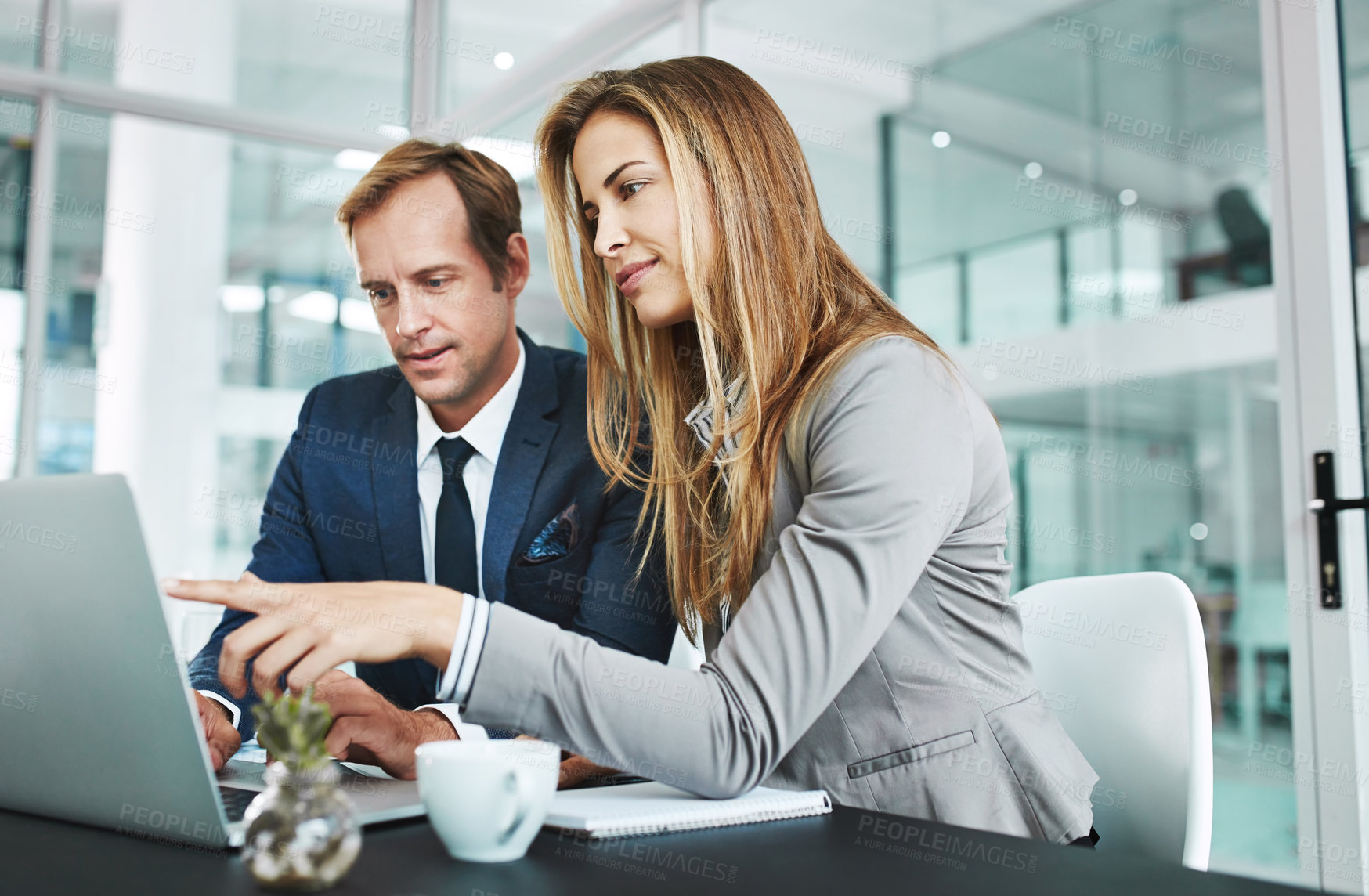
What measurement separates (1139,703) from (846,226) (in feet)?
6.55

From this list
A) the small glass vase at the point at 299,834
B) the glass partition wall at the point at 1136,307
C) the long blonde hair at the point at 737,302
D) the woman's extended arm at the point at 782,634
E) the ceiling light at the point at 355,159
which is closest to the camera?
the small glass vase at the point at 299,834

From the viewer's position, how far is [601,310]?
154 centimetres

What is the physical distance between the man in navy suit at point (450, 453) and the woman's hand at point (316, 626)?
2.38 feet

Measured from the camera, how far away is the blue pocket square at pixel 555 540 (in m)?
1.58

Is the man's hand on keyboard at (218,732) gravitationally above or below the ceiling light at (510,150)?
below

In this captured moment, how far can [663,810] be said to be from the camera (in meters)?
0.77

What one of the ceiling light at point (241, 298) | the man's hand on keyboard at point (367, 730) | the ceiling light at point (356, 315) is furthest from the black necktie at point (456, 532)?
the ceiling light at point (241, 298)

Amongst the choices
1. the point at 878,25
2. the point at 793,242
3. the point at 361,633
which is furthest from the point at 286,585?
the point at 878,25

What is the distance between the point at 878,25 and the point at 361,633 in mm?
2591

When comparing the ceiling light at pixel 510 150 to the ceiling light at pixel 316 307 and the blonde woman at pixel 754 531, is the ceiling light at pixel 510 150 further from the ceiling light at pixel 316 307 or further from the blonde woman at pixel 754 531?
the blonde woman at pixel 754 531

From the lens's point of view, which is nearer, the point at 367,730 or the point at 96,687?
the point at 96,687

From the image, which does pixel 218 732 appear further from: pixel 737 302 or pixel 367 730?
pixel 737 302

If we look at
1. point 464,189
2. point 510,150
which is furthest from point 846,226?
point 510,150

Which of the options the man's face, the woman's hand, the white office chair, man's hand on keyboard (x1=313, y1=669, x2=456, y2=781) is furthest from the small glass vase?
the man's face
